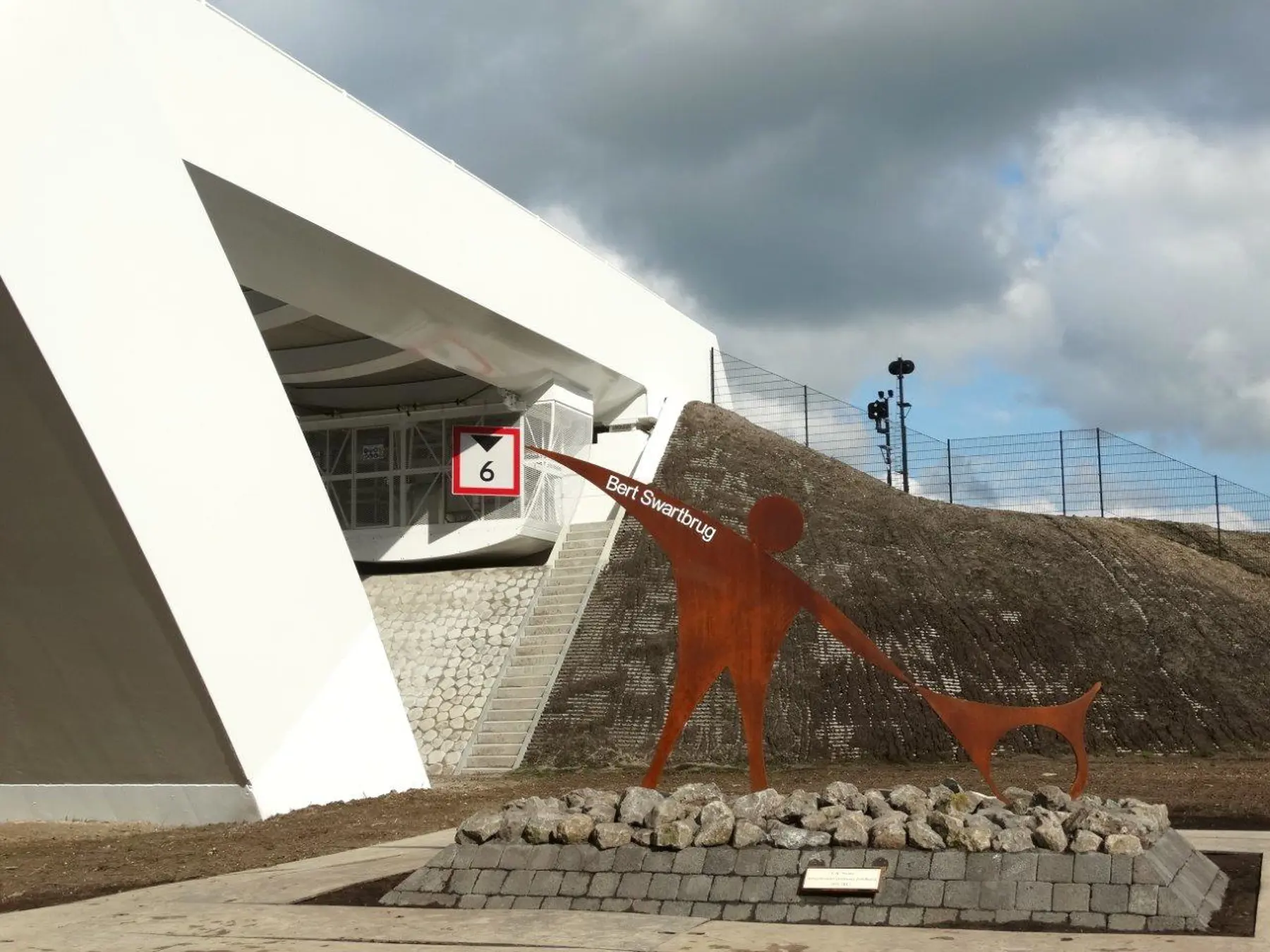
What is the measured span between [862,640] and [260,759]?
5.88m

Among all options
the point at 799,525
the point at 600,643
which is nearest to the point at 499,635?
the point at 600,643

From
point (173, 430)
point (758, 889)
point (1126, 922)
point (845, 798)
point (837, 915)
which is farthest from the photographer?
point (173, 430)

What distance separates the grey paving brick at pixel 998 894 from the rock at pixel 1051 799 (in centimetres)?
139

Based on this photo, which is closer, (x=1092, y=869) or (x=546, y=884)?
(x=1092, y=869)

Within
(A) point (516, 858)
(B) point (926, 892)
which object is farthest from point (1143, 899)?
(A) point (516, 858)

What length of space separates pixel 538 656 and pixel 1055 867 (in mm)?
13508

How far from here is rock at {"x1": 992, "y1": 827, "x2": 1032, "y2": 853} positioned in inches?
282

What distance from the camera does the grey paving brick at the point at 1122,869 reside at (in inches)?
268

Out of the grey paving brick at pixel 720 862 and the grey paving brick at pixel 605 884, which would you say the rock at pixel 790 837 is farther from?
the grey paving brick at pixel 605 884

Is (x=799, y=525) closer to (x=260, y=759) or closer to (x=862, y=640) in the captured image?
(x=862, y=640)

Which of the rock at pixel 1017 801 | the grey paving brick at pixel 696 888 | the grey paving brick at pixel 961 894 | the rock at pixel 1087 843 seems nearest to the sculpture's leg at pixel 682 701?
the grey paving brick at pixel 696 888

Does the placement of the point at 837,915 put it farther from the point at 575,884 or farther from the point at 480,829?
the point at 480,829

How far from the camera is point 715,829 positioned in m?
7.67

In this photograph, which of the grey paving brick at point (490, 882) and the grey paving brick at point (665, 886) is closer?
the grey paving brick at point (665, 886)
